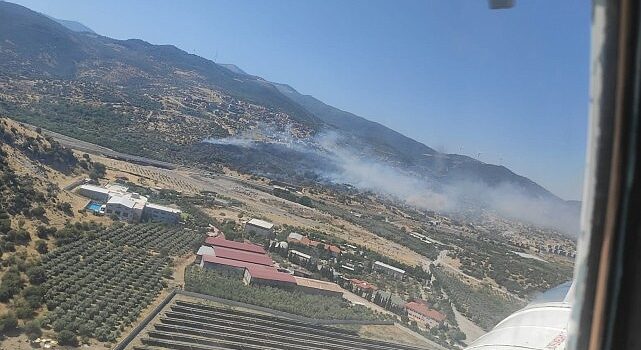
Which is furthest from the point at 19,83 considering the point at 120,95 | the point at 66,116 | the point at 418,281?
the point at 418,281

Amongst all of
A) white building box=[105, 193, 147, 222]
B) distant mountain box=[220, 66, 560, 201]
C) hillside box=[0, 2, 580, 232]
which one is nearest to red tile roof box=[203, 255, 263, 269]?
white building box=[105, 193, 147, 222]

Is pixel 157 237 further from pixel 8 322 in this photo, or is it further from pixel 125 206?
pixel 8 322

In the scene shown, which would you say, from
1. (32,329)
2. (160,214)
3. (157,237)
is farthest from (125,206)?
(32,329)

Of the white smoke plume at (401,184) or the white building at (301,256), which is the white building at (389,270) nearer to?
the white building at (301,256)

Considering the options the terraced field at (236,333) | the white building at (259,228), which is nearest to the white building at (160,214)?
the white building at (259,228)

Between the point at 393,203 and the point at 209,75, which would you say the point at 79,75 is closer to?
the point at 209,75
